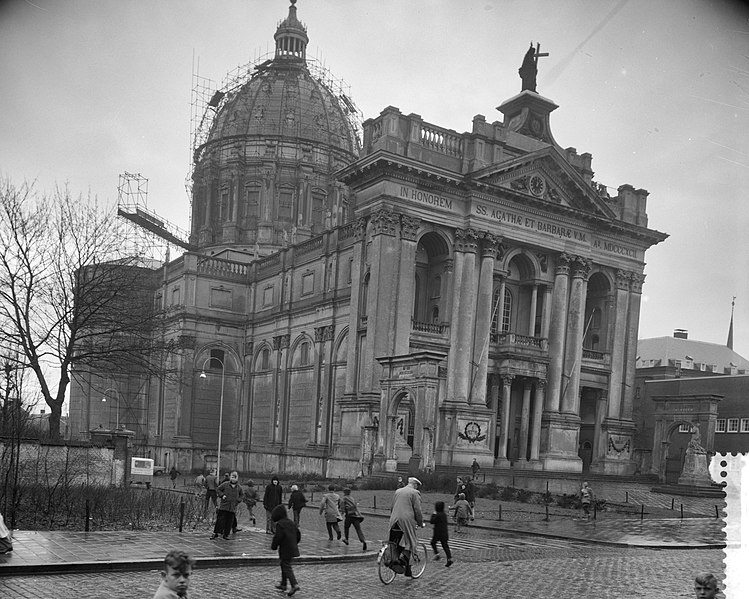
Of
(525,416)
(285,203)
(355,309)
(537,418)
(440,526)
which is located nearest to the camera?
(440,526)

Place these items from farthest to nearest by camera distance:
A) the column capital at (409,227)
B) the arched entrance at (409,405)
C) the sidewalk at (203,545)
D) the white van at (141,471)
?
the white van at (141,471) < the column capital at (409,227) < the arched entrance at (409,405) < the sidewalk at (203,545)

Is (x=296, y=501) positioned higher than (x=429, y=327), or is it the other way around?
(x=429, y=327)

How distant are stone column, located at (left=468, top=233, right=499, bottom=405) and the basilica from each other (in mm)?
83

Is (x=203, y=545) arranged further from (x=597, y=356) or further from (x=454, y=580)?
(x=597, y=356)

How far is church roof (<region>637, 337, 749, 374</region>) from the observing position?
306 feet

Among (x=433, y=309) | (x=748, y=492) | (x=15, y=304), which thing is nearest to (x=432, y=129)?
(x=433, y=309)

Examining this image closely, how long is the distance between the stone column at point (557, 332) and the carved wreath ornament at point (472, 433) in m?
7.23

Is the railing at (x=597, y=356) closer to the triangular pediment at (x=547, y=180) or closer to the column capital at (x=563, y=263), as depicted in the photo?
the column capital at (x=563, y=263)

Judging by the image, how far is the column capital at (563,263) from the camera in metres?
53.3

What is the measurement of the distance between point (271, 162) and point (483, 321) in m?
37.8

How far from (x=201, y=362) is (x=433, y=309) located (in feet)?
84.1

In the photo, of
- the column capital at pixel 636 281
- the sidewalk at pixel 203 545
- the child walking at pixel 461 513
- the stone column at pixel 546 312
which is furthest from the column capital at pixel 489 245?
the child walking at pixel 461 513

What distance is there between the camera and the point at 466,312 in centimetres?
4844

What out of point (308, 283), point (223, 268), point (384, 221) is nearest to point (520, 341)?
point (384, 221)
